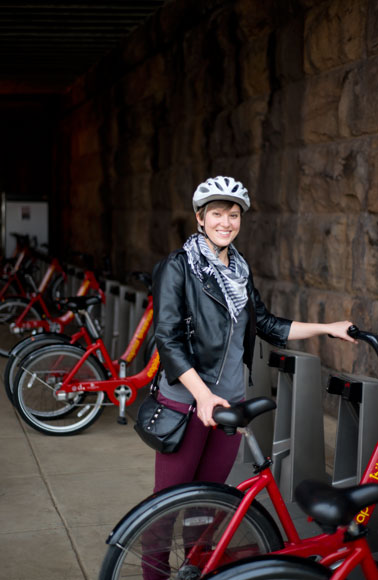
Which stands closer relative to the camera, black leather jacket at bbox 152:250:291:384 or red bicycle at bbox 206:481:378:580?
red bicycle at bbox 206:481:378:580

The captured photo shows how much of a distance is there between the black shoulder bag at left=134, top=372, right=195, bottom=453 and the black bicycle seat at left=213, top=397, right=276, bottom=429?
0.30 m

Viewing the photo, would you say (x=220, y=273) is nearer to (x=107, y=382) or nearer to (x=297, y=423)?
(x=297, y=423)

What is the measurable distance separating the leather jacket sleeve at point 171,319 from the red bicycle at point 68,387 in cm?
304

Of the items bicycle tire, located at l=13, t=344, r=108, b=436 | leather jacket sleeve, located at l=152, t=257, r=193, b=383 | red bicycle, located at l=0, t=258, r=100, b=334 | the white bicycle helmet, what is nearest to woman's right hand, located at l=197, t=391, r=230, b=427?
leather jacket sleeve, located at l=152, t=257, r=193, b=383

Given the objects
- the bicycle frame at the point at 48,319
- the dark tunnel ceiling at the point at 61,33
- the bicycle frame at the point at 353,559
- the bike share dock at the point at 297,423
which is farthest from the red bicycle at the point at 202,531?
the dark tunnel ceiling at the point at 61,33

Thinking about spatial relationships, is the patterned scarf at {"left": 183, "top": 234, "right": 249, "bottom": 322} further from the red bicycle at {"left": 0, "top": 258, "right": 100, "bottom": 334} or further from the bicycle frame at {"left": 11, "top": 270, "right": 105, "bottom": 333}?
the red bicycle at {"left": 0, "top": 258, "right": 100, "bottom": 334}

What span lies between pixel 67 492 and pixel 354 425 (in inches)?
68.8

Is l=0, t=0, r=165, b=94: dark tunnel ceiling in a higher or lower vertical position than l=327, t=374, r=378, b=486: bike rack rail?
higher

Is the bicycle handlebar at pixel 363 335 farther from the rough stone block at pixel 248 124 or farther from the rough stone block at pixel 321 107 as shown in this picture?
the rough stone block at pixel 248 124

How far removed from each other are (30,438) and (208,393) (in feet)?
11.2

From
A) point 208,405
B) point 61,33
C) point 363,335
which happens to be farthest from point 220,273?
point 61,33

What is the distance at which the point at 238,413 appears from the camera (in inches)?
102

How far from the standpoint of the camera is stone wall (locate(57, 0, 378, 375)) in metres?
5.94

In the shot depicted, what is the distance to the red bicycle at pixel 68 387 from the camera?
5.95 m
